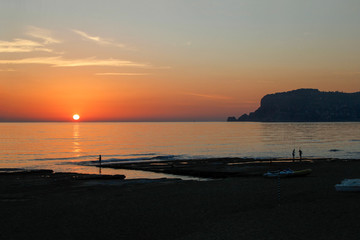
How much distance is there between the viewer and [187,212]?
78.1ft

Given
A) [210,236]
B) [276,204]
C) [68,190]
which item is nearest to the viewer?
[210,236]

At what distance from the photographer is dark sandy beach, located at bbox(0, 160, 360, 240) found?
1858cm

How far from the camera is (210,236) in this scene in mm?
17953

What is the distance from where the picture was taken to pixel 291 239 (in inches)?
655

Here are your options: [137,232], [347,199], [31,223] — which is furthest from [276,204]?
[31,223]

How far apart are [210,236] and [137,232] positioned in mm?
4462

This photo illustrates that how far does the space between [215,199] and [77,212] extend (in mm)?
10369

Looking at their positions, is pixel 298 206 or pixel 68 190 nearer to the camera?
pixel 298 206

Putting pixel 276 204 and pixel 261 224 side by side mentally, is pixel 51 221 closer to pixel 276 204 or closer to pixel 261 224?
pixel 261 224

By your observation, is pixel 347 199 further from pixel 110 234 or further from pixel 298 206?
pixel 110 234

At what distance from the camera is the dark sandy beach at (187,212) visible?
18.6 meters

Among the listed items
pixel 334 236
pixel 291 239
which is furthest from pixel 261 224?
pixel 334 236

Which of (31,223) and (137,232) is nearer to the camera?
(137,232)

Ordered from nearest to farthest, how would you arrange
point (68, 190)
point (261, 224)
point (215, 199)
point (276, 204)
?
point (261, 224), point (276, 204), point (215, 199), point (68, 190)
